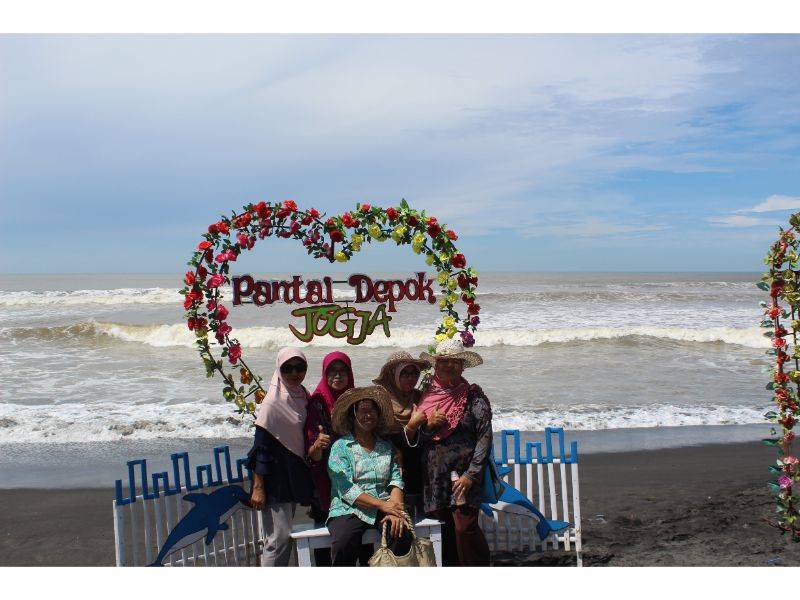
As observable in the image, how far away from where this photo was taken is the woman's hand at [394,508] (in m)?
4.44

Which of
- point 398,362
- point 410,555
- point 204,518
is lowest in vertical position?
point 410,555

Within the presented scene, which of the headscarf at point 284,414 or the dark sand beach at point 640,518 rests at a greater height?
the headscarf at point 284,414

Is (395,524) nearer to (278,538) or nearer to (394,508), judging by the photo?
(394,508)

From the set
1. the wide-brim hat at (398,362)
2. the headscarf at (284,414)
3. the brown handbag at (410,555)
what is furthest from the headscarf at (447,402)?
the headscarf at (284,414)

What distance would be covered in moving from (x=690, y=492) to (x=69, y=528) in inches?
271

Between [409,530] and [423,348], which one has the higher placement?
[409,530]

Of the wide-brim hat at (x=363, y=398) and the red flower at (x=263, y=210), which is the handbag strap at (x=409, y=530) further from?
the red flower at (x=263, y=210)

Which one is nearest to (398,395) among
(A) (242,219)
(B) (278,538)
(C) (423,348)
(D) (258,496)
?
(D) (258,496)

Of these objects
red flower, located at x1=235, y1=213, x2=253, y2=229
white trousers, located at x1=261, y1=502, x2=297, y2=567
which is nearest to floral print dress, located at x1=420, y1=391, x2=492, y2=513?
white trousers, located at x1=261, y1=502, x2=297, y2=567

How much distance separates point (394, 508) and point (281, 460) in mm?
950

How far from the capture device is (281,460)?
4.84 metres

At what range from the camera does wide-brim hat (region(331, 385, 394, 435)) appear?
461 cm

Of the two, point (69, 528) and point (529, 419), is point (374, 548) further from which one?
point (529, 419)

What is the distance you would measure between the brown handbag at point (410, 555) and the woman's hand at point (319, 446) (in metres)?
0.71
